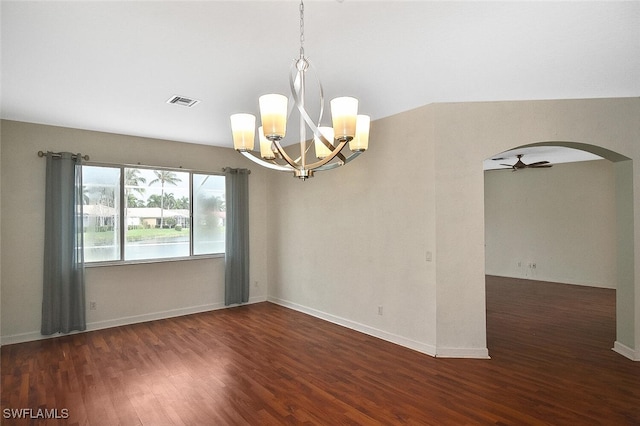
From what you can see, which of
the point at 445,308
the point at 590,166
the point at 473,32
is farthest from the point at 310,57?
the point at 590,166

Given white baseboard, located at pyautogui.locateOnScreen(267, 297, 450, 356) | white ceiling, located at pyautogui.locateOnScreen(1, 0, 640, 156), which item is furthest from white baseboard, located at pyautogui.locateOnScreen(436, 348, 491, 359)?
white ceiling, located at pyautogui.locateOnScreen(1, 0, 640, 156)

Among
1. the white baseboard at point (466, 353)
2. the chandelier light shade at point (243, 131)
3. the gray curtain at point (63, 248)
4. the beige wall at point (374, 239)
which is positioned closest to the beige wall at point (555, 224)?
the white baseboard at point (466, 353)

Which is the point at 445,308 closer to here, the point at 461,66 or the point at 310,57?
the point at 461,66

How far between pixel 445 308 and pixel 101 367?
364 centimetres

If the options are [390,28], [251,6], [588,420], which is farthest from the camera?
[588,420]

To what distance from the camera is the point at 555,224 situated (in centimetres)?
777

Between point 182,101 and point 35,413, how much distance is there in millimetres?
2995

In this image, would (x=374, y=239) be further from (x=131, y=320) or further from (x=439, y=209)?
(x=131, y=320)

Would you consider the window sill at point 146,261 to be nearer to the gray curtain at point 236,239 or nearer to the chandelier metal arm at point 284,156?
the gray curtain at point 236,239

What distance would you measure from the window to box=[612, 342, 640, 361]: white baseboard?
18.0ft

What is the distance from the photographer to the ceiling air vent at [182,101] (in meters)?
3.50

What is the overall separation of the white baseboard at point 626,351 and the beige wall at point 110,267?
5018 mm

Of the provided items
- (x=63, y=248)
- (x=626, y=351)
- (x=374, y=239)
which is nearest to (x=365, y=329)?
(x=374, y=239)

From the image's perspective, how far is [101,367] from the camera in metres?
3.47
